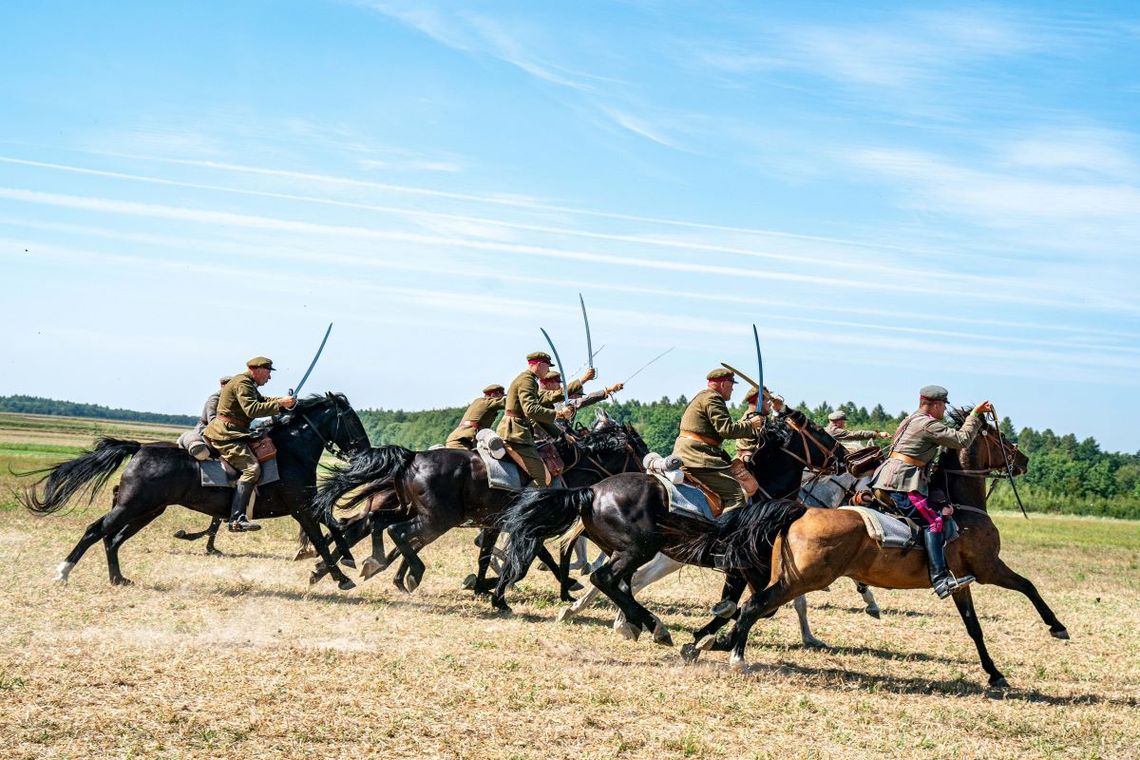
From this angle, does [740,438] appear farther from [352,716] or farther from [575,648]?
[352,716]

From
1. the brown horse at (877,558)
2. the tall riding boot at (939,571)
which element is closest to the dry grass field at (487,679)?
the brown horse at (877,558)

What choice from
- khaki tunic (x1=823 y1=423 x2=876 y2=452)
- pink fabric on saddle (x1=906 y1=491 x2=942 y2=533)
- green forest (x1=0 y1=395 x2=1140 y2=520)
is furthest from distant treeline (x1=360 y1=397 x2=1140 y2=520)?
pink fabric on saddle (x1=906 y1=491 x2=942 y2=533)

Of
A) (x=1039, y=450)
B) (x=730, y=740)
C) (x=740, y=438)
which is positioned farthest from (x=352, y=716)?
(x=1039, y=450)

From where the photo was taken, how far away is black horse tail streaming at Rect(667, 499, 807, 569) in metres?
9.70

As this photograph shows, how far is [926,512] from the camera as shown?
9.67 meters

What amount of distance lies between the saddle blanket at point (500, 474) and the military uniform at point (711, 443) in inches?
105

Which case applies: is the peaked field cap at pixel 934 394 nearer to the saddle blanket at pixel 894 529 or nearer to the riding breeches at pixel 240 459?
the saddle blanket at pixel 894 529

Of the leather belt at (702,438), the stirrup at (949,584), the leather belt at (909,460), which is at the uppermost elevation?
the leather belt at (909,460)

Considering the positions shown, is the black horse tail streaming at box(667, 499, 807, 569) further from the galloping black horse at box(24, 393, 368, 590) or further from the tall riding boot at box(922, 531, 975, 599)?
the galloping black horse at box(24, 393, 368, 590)

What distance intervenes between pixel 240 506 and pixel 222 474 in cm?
45

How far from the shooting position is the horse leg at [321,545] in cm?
1324

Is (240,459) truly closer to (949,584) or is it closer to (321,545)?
(321,545)

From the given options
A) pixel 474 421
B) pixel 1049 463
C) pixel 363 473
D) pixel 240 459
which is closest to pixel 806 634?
pixel 363 473

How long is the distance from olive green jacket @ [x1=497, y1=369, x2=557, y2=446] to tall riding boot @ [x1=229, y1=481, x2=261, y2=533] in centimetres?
308
